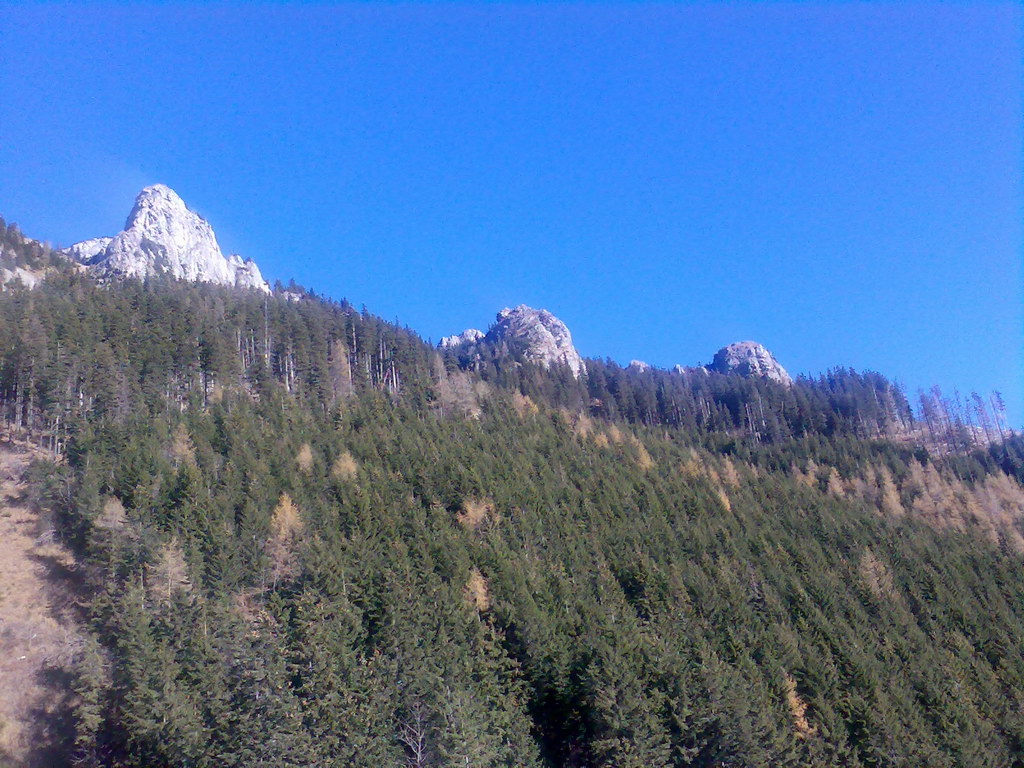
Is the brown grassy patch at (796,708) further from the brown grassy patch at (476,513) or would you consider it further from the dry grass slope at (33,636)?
the dry grass slope at (33,636)

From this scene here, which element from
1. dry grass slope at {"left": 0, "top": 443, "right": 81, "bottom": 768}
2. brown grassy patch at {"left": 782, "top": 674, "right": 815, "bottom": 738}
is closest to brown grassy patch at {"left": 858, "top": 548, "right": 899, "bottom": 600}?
brown grassy patch at {"left": 782, "top": 674, "right": 815, "bottom": 738}

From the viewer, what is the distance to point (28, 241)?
160125 mm

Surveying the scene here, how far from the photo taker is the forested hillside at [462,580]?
36594 mm

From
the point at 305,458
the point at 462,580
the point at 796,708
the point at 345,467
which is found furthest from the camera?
the point at 305,458

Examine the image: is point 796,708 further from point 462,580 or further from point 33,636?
point 33,636

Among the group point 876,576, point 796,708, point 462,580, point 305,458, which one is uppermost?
point 305,458

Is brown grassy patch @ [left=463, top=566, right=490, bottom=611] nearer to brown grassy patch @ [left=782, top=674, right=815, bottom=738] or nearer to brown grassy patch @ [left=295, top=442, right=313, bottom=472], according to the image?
brown grassy patch @ [left=782, top=674, right=815, bottom=738]

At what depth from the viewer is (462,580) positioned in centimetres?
4859

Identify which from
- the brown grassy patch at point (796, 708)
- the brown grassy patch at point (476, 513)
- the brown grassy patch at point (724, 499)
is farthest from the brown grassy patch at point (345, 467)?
the brown grassy patch at point (724, 499)

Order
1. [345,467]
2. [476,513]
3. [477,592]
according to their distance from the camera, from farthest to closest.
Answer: [345,467] → [476,513] → [477,592]

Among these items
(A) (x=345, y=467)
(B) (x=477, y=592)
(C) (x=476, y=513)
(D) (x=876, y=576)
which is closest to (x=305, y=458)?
(A) (x=345, y=467)

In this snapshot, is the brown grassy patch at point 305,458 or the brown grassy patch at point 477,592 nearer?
the brown grassy patch at point 477,592

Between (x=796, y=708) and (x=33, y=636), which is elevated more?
(x=33, y=636)

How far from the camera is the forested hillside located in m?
36.6
